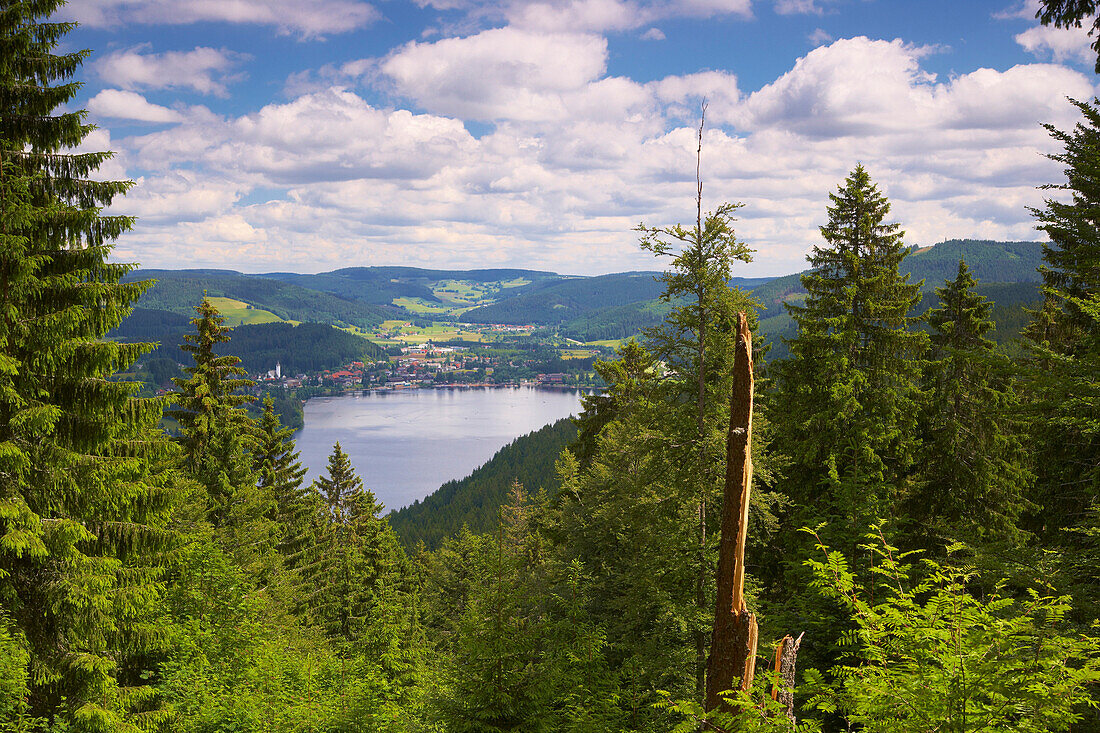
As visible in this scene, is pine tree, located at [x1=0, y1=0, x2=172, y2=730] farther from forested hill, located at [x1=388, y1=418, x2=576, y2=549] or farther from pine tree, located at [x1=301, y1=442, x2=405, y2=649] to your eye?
forested hill, located at [x1=388, y1=418, x2=576, y2=549]

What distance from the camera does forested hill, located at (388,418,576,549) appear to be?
7869 centimetres

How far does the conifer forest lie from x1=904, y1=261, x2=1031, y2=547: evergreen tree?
9 centimetres

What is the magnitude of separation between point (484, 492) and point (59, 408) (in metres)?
85.3

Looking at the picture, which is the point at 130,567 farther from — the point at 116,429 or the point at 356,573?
the point at 356,573

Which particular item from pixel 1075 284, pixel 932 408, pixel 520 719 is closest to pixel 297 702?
pixel 520 719

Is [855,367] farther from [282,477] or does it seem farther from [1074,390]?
[282,477]

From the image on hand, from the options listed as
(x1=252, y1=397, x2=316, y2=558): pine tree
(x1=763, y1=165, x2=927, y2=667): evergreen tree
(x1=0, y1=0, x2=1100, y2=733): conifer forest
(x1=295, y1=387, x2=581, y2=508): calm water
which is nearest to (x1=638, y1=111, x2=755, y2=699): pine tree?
(x1=0, y1=0, x2=1100, y2=733): conifer forest

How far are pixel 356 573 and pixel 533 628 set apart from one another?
23.7m

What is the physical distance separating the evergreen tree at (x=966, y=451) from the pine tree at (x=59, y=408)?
58.7 feet

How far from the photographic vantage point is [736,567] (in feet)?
16.7

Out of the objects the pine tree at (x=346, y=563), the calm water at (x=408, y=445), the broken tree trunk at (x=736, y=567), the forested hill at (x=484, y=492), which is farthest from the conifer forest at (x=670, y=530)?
the calm water at (x=408, y=445)

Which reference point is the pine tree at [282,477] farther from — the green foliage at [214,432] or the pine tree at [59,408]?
the pine tree at [59,408]

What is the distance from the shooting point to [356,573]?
1147 inches

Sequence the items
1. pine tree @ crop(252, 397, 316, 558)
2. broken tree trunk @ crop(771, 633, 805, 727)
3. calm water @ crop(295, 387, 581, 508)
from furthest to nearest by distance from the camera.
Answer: calm water @ crop(295, 387, 581, 508) → pine tree @ crop(252, 397, 316, 558) → broken tree trunk @ crop(771, 633, 805, 727)
